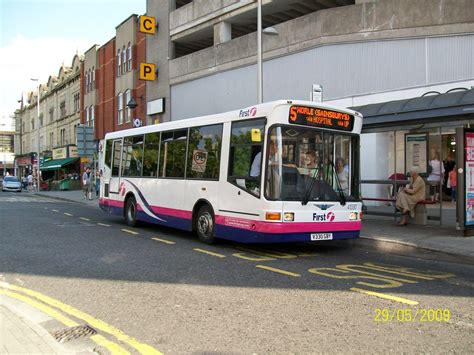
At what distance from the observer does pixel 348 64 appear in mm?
17562

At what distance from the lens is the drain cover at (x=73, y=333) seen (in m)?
4.29

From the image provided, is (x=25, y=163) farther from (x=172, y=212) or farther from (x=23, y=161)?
(x=172, y=212)

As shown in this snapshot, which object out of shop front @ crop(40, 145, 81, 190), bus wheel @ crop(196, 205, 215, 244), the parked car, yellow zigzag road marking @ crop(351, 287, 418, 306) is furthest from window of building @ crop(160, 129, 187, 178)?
the parked car

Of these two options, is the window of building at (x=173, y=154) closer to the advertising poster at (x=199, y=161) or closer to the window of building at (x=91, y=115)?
the advertising poster at (x=199, y=161)

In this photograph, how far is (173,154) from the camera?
11.1 metres

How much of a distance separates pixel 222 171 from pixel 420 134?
620cm

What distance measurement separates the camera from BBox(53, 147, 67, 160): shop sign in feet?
150

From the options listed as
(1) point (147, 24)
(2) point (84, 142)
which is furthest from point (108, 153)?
(1) point (147, 24)

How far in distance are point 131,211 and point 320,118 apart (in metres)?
6.71

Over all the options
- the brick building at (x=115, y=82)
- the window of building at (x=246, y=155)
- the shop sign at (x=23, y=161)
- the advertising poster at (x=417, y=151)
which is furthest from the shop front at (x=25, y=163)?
the window of building at (x=246, y=155)

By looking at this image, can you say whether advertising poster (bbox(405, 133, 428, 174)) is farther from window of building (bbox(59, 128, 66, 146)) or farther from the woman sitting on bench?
window of building (bbox(59, 128, 66, 146))

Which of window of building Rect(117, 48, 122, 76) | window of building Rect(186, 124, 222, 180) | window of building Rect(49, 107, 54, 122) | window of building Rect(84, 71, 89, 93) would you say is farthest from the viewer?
window of building Rect(49, 107, 54, 122)

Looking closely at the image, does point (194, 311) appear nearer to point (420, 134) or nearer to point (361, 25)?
point (420, 134)
